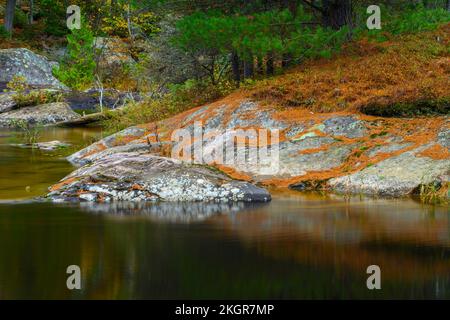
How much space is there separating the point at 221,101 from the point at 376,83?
13.3 ft

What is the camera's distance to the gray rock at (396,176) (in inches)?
493

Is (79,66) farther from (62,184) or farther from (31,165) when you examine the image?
(62,184)

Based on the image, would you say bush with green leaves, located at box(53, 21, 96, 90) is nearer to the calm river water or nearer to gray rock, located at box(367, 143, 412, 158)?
the calm river water

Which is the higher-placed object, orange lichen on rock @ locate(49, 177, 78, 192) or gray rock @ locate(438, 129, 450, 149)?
gray rock @ locate(438, 129, 450, 149)

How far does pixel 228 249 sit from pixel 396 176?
5.02 meters

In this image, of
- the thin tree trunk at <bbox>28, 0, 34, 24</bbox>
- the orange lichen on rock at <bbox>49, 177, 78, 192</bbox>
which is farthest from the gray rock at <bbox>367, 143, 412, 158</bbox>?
the thin tree trunk at <bbox>28, 0, 34, 24</bbox>

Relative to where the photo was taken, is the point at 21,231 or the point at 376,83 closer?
the point at 21,231

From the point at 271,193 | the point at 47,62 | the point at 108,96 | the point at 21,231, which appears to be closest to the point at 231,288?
the point at 21,231

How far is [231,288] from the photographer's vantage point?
7355 millimetres

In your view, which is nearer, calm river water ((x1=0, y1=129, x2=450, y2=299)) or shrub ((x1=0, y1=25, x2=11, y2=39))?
calm river water ((x1=0, y1=129, x2=450, y2=299))

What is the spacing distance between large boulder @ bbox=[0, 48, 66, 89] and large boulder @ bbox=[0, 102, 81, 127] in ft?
19.4

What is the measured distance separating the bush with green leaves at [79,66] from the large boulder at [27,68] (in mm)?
655

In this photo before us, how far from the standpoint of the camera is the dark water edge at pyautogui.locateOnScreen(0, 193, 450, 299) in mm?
7359

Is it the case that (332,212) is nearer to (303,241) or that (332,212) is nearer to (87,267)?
(303,241)
